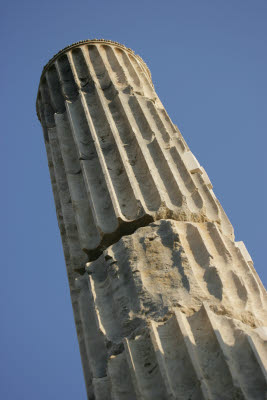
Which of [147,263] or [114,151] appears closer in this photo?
[147,263]

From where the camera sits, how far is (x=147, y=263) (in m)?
5.11

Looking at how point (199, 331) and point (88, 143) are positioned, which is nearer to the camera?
point (199, 331)

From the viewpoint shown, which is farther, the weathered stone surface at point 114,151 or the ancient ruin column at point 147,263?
the weathered stone surface at point 114,151

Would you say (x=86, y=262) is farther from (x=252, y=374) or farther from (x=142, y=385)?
(x=252, y=374)

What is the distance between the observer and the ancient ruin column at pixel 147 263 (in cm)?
412

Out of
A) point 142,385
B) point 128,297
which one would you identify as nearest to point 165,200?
point 128,297

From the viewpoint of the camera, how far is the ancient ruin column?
4.12 metres

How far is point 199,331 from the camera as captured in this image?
14.2 ft

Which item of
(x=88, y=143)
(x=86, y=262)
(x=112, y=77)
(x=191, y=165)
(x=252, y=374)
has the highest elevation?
(x=112, y=77)

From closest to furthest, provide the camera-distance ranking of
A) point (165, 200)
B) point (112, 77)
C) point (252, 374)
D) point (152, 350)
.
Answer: point (252, 374) → point (152, 350) → point (165, 200) → point (112, 77)

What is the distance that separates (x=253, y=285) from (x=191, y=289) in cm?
68

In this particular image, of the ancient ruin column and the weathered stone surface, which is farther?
the weathered stone surface

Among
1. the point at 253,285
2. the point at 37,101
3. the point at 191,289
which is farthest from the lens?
the point at 37,101

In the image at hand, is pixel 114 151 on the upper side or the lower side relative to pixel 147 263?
upper
